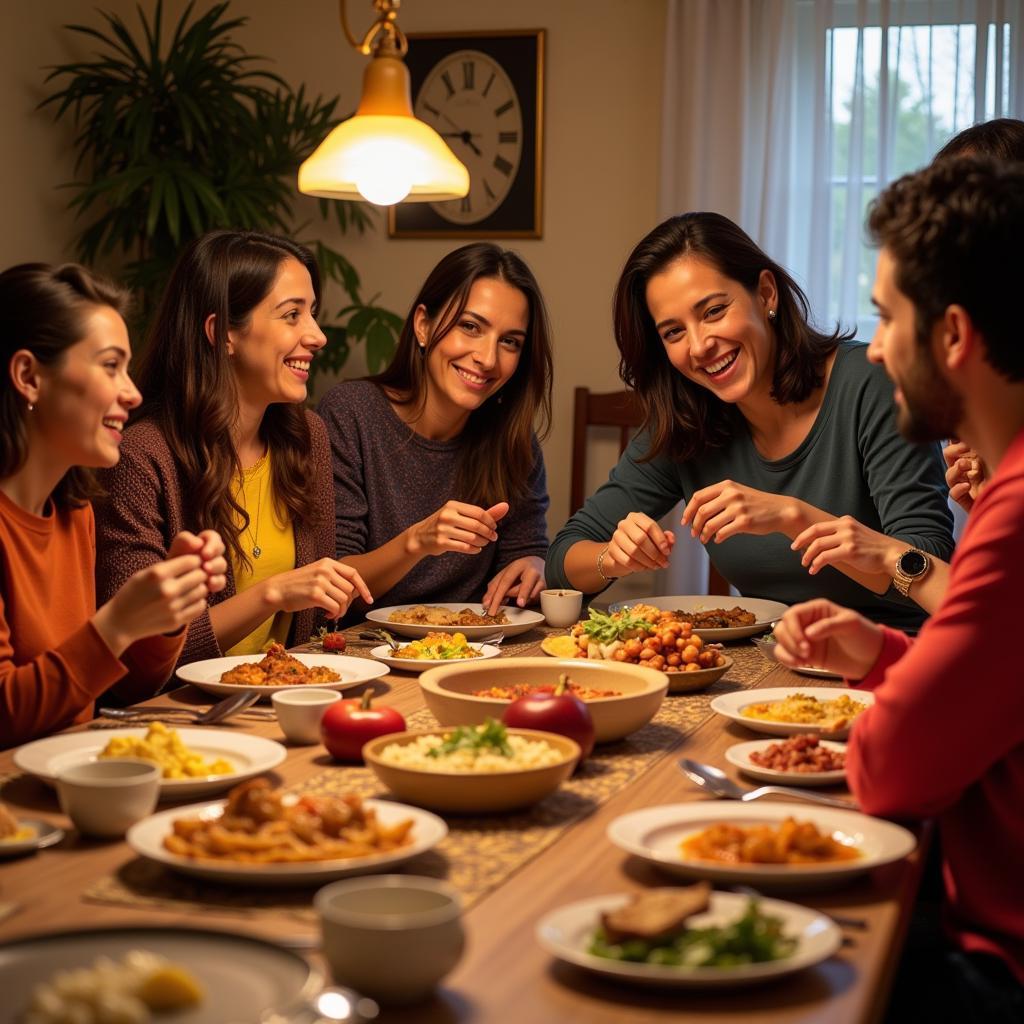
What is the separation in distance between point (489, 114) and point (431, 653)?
3.29 metres

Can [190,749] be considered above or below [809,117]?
below

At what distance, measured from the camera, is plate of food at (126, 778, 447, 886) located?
1.20m

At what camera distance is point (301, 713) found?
5.77 ft

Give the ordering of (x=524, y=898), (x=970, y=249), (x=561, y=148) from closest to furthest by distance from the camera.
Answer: (x=524, y=898), (x=970, y=249), (x=561, y=148)

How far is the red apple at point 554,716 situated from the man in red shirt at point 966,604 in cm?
33

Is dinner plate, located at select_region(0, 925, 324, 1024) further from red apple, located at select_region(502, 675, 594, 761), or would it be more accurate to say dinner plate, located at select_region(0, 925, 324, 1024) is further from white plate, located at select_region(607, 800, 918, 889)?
red apple, located at select_region(502, 675, 594, 761)

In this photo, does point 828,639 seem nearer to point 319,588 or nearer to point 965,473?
point 965,473

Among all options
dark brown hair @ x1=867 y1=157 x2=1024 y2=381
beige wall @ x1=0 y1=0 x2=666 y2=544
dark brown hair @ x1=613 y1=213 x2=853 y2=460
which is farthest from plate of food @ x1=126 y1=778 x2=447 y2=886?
beige wall @ x1=0 y1=0 x2=666 y2=544

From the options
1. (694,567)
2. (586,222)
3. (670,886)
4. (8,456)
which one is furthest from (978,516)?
(586,222)

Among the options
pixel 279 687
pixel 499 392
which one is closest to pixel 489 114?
pixel 499 392

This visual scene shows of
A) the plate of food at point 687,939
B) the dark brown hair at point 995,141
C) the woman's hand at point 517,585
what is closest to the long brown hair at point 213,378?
the woman's hand at point 517,585

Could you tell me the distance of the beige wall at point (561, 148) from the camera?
4.88m

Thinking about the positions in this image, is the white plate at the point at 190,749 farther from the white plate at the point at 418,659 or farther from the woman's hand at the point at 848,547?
the woman's hand at the point at 848,547

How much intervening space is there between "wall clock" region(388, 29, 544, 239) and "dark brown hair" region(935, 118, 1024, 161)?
2506 millimetres
